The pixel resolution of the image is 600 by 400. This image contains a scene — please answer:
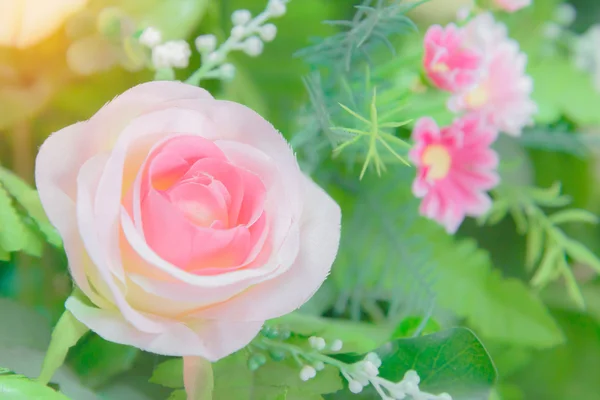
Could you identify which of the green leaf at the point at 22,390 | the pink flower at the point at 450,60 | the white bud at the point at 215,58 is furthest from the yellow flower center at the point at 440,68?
the green leaf at the point at 22,390

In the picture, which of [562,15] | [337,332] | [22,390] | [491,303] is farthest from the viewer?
[562,15]

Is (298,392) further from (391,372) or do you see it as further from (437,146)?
(437,146)

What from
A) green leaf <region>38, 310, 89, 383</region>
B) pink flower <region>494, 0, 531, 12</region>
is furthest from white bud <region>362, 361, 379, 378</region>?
pink flower <region>494, 0, 531, 12</region>

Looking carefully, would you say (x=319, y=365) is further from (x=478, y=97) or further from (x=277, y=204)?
(x=478, y=97)

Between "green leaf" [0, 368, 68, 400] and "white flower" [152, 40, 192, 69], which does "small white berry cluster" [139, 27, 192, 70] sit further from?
"green leaf" [0, 368, 68, 400]

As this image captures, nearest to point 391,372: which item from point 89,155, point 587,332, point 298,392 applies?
point 298,392

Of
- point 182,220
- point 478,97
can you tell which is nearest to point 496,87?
point 478,97

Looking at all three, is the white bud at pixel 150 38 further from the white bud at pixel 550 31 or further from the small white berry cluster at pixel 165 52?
the white bud at pixel 550 31
